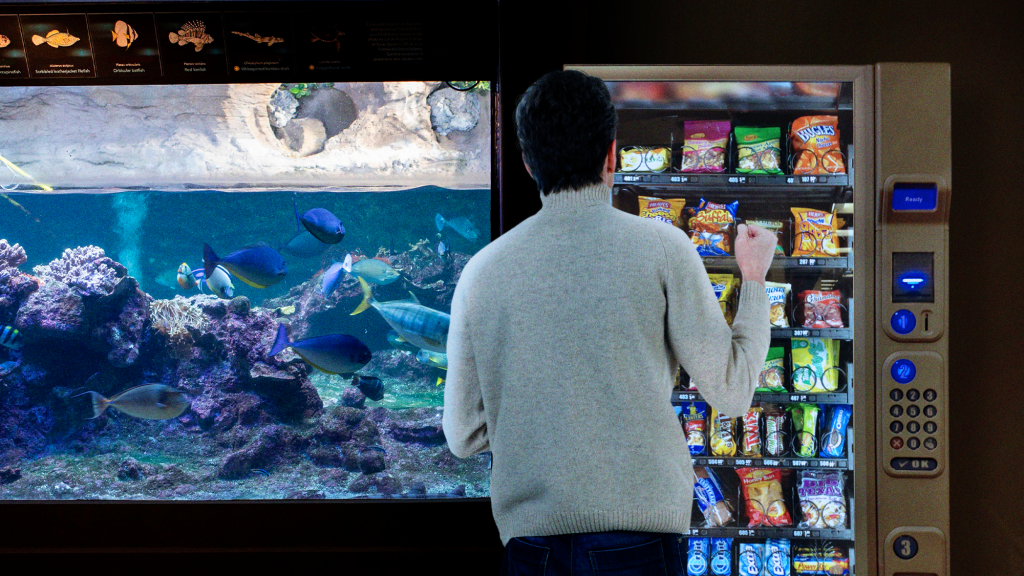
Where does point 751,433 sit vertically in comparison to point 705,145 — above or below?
below

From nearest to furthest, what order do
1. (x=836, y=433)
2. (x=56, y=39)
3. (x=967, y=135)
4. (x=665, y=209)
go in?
1. (x=836, y=433)
2. (x=665, y=209)
3. (x=56, y=39)
4. (x=967, y=135)

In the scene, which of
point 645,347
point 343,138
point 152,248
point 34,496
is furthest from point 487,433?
point 34,496

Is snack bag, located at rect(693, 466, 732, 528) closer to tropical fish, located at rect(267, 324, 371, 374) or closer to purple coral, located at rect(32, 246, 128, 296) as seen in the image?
tropical fish, located at rect(267, 324, 371, 374)

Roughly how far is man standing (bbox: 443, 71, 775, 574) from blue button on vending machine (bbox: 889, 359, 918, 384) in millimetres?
1046

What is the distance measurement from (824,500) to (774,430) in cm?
28

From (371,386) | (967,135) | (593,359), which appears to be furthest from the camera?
(967,135)

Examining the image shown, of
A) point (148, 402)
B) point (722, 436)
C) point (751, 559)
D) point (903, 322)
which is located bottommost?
point (751, 559)

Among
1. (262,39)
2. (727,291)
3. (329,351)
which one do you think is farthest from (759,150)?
(262,39)

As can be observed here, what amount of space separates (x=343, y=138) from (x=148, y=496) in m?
1.60

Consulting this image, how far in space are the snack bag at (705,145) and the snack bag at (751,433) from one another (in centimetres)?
89

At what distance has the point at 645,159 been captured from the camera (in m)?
2.35

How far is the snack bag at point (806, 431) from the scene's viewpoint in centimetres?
231

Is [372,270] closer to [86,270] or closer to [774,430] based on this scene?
[86,270]

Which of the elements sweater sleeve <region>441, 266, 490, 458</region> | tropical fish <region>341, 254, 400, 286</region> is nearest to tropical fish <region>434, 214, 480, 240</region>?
tropical fish <region>341, 254, 400, 286</region>
